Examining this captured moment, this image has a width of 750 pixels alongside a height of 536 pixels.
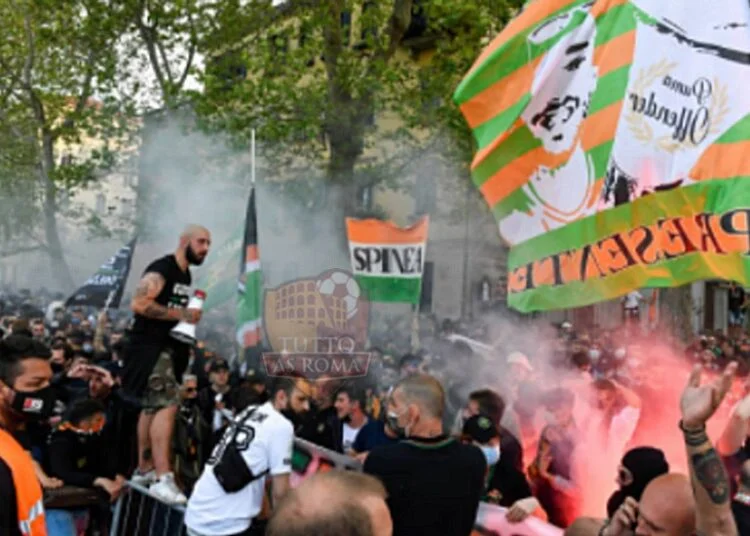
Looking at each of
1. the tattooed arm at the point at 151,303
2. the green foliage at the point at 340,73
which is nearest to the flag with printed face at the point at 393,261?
the tattooed arm at the point at 151,303

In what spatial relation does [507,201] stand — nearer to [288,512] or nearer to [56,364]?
[288,512]

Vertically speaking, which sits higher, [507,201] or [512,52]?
[512,52]

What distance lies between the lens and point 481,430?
470 cm

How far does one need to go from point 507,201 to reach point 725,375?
2624 mm

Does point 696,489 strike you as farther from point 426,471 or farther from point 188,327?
point 188,327

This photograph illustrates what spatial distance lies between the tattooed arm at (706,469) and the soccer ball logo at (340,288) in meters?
5.11

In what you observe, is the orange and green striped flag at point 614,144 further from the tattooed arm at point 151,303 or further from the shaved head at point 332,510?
the shaved head at point 332,510

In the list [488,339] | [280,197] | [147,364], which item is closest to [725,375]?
[147,364]

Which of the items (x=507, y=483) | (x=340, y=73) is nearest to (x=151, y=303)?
(x=507, y=483)

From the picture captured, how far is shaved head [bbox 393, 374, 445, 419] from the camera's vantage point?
3.37 m

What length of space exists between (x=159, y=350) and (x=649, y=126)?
306cm

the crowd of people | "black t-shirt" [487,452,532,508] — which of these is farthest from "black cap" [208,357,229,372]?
"black t-shirt" [487,452,532,508]

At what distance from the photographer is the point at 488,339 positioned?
15.2 meters

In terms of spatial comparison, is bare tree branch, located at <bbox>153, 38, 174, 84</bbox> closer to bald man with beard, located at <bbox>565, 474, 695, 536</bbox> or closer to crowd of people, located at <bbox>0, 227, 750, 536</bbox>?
crowd of people, located at <bbox>0, 227, 750, 536</bbox>
